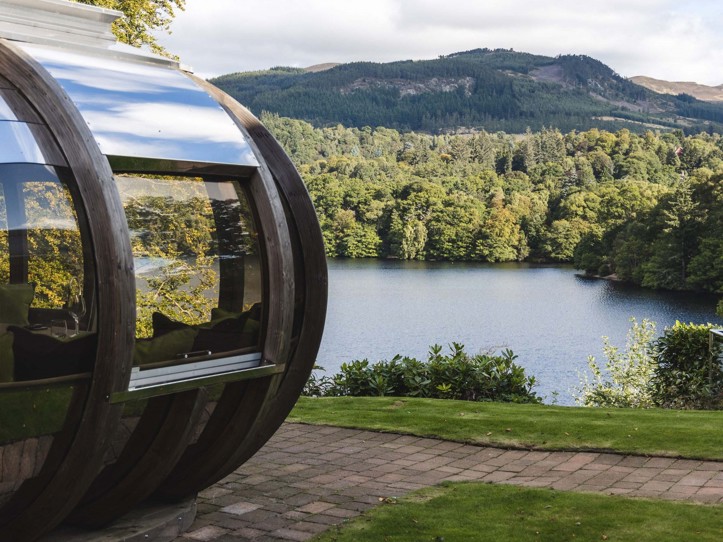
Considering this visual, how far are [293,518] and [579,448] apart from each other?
2850 mm

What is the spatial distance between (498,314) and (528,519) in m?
39.0

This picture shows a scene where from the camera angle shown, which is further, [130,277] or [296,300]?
[296,300]

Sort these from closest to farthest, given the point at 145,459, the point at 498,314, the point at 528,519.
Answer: the point at 145,459 → the point at 528,519 → the point at 498,314

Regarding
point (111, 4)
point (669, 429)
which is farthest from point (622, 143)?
point (669, 429)

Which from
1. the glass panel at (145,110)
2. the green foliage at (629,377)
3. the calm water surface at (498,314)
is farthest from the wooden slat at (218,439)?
the calm water surface at (498,314)

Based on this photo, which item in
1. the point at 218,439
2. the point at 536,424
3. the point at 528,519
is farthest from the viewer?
the point at 536,424

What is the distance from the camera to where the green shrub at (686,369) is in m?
12.1

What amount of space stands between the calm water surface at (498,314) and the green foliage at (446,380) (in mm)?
11616

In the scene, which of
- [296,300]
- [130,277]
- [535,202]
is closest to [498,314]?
[296,300]

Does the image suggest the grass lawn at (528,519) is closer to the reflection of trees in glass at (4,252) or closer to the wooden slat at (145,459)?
the wooden slat at (145,459)

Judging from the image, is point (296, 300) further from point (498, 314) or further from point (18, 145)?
point (498, 314)

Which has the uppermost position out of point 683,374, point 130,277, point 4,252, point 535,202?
point 4,252

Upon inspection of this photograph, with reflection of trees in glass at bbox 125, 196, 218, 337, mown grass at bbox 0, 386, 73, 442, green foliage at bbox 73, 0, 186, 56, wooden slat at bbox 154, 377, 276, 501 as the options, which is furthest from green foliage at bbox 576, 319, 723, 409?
green foliage at bbox 73, 0, 186, 56

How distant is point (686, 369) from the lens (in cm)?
1270
